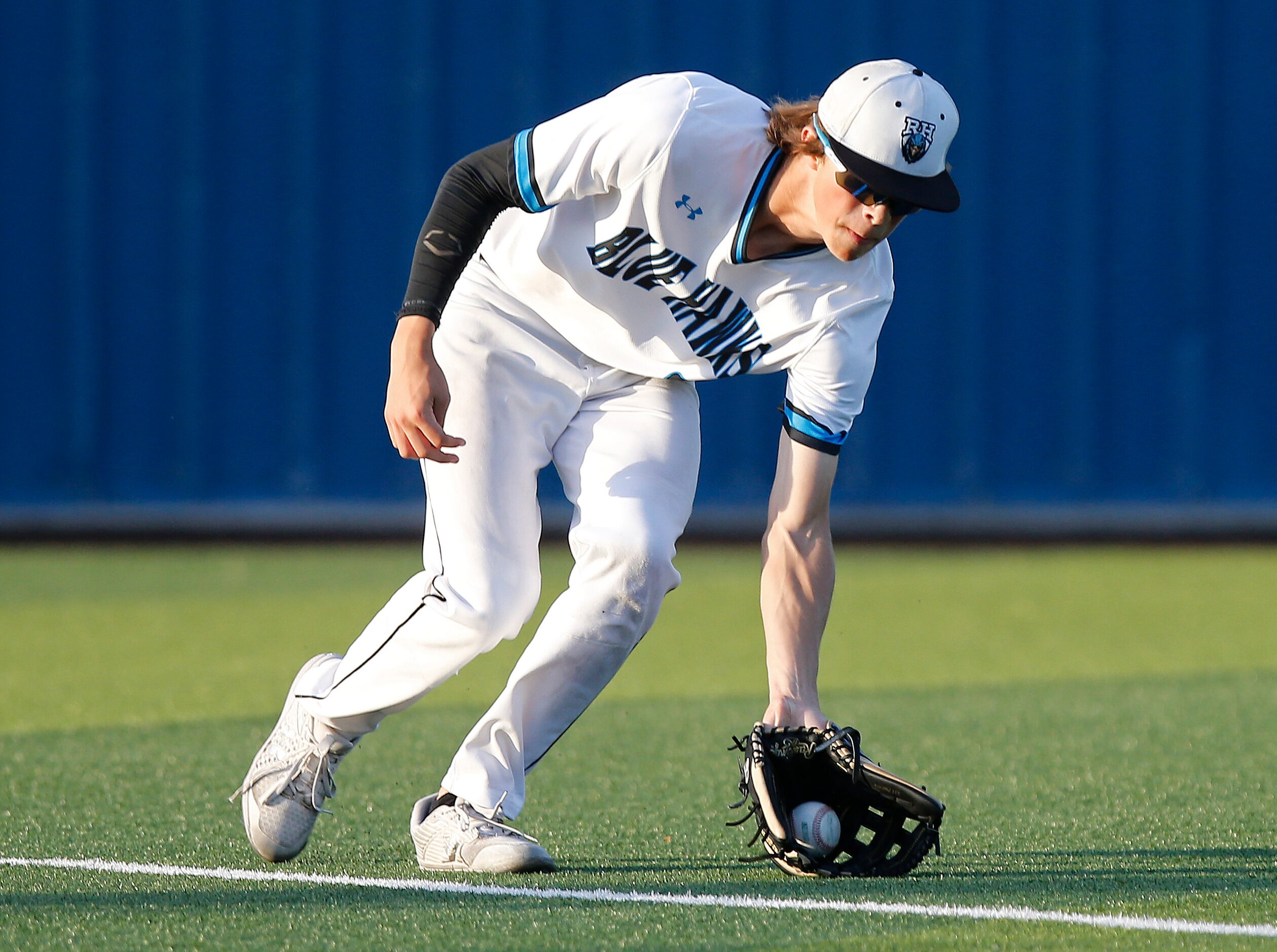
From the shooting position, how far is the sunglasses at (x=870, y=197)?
9.61ft

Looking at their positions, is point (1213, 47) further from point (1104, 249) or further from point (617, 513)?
point (617, 513)

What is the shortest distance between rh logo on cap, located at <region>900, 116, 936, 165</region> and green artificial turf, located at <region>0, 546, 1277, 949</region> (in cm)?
124

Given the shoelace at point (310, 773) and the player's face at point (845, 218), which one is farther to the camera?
the shoelace at point (310, 773)

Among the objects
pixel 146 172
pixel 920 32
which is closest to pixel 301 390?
pixel 146 172

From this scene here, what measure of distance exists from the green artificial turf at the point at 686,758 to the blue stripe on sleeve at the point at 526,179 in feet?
3.90

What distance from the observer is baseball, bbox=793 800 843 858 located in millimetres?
3176

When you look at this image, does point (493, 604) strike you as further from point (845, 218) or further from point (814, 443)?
point (845, 218)

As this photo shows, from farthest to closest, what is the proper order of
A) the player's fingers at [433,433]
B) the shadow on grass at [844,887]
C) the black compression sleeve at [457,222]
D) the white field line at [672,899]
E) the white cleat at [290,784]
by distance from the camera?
the white cleat at [290,784], the black compression sleeve at [457,222], the player's fingers at [433,433], the shadow on grass at [844,887], the white field line at [672,899]

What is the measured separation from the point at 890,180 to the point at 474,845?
53.5 inches

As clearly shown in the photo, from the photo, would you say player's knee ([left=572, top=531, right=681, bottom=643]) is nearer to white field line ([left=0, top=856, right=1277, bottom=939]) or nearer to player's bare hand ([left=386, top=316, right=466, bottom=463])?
player's bare hand ([left=386, top=316, right=466, bottom=463])

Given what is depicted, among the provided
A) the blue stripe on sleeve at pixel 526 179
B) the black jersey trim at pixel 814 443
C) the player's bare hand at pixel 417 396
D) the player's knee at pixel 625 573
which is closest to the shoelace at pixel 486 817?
the player's knee at pixel 625 573

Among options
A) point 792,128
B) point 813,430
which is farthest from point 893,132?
point 813,430

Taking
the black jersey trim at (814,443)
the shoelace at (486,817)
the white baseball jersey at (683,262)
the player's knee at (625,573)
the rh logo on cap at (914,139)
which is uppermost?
the rh logo on cap at (914,139)

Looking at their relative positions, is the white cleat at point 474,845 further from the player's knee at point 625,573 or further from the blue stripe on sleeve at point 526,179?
the blue stripe on sleeve at point 526,179
